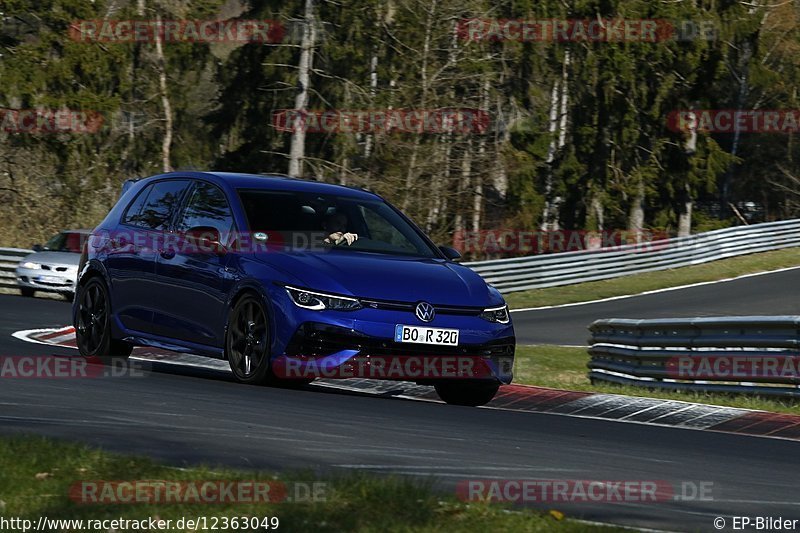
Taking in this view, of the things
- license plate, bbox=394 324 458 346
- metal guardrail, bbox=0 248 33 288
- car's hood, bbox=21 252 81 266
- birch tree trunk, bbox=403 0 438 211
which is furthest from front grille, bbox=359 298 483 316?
birch tree trunk, bbox=403 0 438 211

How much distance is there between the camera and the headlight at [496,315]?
1005 centimetres

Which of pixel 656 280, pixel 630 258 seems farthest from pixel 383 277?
pixel 630 258

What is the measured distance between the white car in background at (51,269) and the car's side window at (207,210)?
1467 cm

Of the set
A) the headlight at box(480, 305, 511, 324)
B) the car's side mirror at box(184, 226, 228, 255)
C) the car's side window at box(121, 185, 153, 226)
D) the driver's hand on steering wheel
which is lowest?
the headlight at box(480, 305, 511, 324)

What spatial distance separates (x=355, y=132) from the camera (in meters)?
42.2

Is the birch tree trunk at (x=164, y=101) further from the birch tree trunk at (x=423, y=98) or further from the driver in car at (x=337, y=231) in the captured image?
the driver in car at (x=337, y=231)

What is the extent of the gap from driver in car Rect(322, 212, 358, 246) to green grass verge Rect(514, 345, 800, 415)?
2.65 metres

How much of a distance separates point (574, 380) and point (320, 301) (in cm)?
808

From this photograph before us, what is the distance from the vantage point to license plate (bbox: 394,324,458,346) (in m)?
9.60

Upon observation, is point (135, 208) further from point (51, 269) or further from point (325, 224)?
point (51, 269)

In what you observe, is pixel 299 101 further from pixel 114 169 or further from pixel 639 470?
pixel 639 470

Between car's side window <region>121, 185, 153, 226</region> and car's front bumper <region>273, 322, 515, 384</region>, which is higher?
car's side window <region>121, 185, 153, 226</region>

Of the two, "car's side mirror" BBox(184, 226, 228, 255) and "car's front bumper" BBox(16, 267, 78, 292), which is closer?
"car's side mirror" BBox(184, 226, 228, 255)

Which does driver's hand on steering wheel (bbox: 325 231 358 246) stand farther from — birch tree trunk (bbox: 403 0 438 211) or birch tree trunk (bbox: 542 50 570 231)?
birch tree trunk (bbox: 542 50 570 231)
